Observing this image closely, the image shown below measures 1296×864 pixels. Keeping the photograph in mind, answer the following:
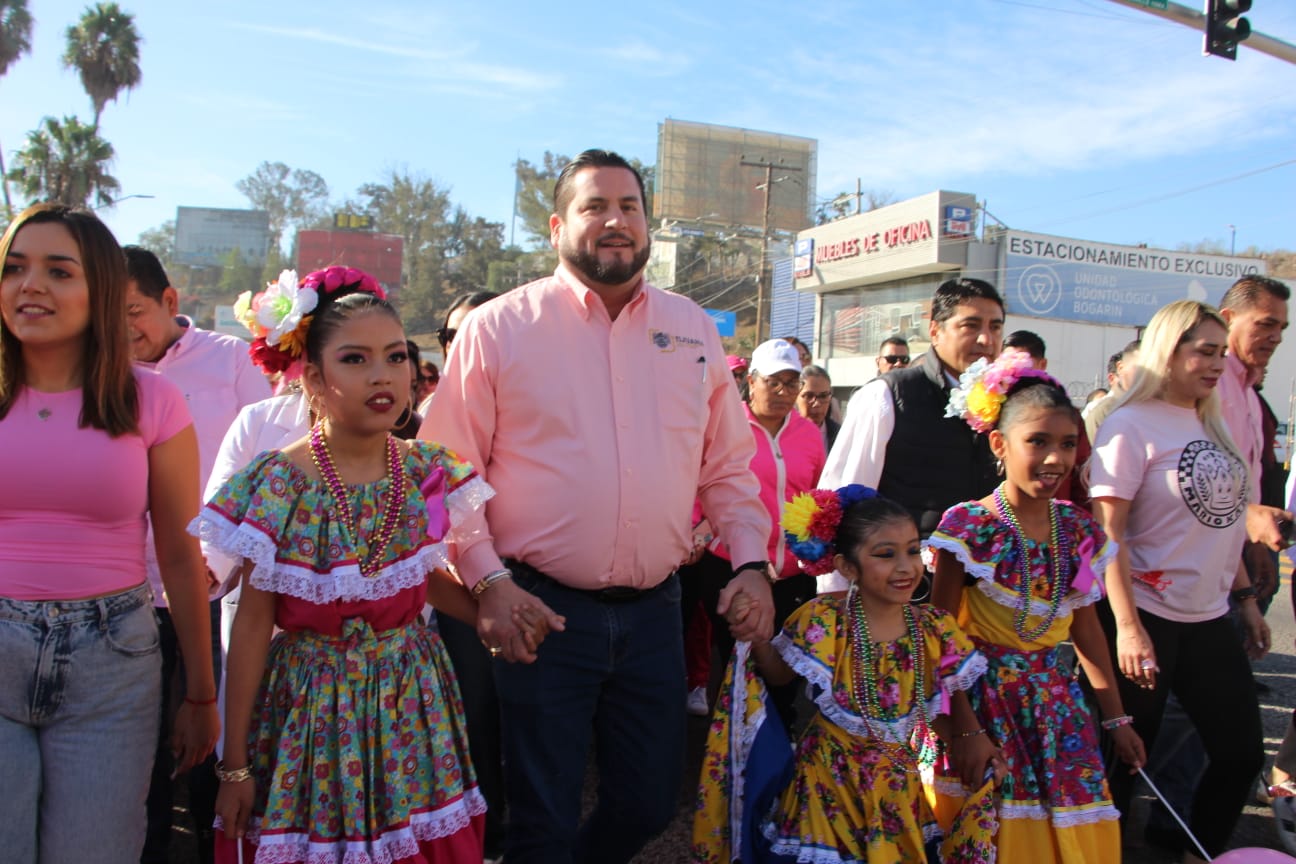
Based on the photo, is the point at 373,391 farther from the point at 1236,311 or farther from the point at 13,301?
the point at 1236,311

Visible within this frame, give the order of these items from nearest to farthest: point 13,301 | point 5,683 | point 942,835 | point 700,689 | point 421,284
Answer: point 5,683
point 13,301
point 942,835
point 700,689
point 421,284

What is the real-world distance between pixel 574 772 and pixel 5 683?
1.53 metres

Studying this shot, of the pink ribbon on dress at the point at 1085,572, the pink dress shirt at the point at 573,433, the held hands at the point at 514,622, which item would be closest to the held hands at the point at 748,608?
the pink dress shirt at the point at 573,433

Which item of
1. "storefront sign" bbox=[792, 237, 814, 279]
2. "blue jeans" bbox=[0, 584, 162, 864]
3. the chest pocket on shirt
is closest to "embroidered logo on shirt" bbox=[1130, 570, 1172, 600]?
the chest pocket on shirt

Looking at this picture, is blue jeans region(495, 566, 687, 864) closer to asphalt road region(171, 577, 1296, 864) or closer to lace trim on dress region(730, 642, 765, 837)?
lace trim on dress region(730, 642, 765, 837)

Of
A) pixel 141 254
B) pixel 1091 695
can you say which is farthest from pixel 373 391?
pixel 1091 695

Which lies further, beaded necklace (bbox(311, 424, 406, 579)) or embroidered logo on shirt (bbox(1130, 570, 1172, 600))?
embroidered logo on shirt (bbox(1130, 570, 1172, 600))

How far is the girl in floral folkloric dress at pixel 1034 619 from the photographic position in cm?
322

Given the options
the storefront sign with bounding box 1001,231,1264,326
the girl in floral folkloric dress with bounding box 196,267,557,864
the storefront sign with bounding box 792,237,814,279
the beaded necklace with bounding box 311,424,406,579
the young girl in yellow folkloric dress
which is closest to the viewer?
the girl in floral folkloric dress with bounding box 196,267,557,864

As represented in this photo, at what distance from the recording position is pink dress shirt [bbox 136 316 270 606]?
3.94 meters

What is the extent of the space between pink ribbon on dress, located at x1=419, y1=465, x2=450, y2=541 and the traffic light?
35.3 feet

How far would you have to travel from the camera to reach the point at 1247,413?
4352 millimetres

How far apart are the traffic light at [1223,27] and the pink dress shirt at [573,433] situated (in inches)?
392

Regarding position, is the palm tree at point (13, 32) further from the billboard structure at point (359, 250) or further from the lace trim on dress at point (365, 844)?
the lace trim on dress at point (365, 844)
